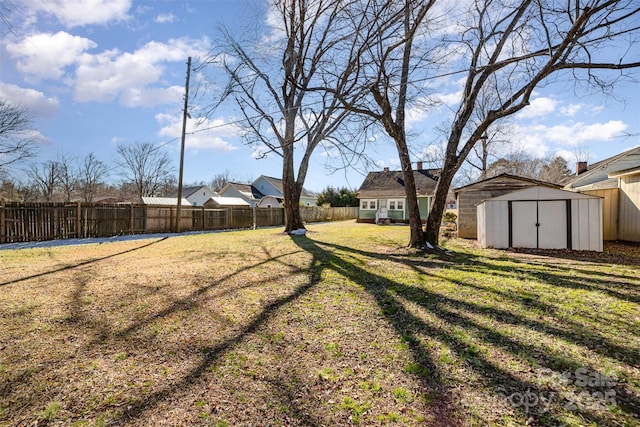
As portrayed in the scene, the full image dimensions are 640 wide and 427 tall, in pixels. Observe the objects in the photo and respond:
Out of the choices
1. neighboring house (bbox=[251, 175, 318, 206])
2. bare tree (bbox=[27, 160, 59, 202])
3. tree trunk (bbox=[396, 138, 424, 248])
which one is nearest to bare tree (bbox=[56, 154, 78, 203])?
bare tree (bbox=[27, 160, 59, 202])

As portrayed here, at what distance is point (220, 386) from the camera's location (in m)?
2.25

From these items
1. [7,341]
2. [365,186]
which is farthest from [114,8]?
[365,186]

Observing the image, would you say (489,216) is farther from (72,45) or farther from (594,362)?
(72,45)

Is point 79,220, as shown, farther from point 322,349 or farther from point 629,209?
point 629,209

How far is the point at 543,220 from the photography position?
29.1ft

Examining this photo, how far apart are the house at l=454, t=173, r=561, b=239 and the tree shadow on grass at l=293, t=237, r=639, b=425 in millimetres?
8723

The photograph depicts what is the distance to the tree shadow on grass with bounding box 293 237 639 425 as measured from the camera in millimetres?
1937

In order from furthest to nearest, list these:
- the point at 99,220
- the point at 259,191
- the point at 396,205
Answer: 1. the point at 259,191
2. the point at 396,205
3. the point at 99,220

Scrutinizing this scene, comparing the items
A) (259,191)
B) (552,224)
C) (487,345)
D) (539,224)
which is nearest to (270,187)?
(259,191)

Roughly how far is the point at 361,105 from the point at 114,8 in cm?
600

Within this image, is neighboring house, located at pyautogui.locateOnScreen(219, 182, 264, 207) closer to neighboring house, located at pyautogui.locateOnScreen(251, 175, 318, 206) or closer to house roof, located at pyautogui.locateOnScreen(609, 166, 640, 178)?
neighboring house, located at pyautogui.locateOnScreen(251, 175, 318, 206)

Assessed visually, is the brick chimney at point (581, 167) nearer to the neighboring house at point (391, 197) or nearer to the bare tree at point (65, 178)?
the neighboring house at point (391, 197)

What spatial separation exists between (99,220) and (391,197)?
20.4 m

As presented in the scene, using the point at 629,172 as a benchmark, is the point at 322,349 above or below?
below
